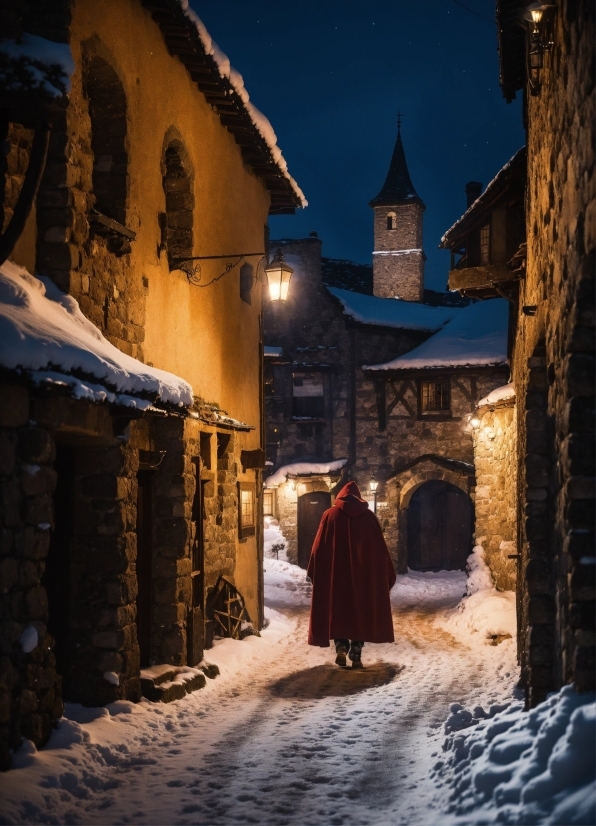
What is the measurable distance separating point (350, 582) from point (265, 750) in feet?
13.8

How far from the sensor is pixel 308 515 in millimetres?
27828

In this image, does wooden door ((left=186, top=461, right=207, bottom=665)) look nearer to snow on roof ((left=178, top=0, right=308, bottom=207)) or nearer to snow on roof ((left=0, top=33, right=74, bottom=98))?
snow on roof ((left=178, top=0, right=308, bottom=207))

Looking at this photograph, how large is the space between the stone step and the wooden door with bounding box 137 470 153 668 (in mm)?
302

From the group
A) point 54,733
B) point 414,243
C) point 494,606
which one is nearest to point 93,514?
point 54,733

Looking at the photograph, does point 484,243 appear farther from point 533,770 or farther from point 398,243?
point 398,243

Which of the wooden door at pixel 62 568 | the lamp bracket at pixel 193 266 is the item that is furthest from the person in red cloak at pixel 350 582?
the wooden door at pixel 62 568

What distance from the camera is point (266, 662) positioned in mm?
10992

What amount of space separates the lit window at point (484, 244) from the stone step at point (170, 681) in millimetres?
9032

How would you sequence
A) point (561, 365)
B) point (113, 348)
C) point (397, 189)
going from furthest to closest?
point (397, 189) < point (113, 348) < point (561, 365)

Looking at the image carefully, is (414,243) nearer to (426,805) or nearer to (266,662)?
(266,662)

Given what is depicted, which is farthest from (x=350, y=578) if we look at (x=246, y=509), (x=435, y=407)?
(x=435, y=407)

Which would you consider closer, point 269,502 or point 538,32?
point 538,32

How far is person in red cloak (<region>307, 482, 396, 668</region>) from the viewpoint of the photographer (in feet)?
34.5

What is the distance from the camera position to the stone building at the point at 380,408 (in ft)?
88.3
